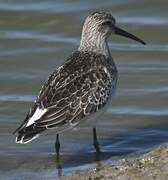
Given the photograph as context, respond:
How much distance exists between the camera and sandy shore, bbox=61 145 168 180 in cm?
679

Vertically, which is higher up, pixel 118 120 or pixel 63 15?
pixel 63 15

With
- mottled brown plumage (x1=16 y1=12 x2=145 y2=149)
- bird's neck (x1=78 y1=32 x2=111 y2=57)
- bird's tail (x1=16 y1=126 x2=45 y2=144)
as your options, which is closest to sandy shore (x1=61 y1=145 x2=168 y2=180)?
bird's tail (x1=16 y1=126 x2=45 y2=144)

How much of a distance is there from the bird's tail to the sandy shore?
2.20 feet

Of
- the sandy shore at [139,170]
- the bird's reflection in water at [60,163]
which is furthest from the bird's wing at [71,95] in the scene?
the sandy shore at [139,170]

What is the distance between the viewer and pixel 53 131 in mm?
8438

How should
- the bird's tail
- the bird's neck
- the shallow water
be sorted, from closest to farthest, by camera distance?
the bird's tail
the shallow water
the bird's neck

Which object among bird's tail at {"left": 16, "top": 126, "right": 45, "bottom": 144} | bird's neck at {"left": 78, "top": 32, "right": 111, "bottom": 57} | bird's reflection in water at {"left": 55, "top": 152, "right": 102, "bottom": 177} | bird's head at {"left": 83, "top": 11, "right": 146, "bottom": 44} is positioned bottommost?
bird's reflection in water at {"left": 55, "top": 152, "right": 102, "bottom": 177}

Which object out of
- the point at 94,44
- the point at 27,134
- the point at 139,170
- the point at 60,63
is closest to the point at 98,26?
the point at 94,44

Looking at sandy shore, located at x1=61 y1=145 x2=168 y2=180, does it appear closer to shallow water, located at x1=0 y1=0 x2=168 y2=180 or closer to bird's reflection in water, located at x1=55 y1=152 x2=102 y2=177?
bird's reflection in water, located at x1=55 y1=152 x2=102 y2=177

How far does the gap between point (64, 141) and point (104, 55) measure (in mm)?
1231

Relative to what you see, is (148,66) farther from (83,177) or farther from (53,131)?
(83,177)

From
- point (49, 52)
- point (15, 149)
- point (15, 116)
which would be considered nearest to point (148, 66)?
point (49, 52)

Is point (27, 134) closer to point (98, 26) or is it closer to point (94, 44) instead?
point (94, 44)

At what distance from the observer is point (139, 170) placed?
6.98 m
